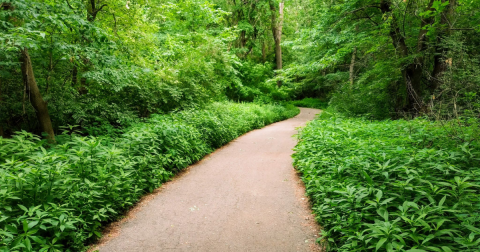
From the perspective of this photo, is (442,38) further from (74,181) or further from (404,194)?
(74,181)

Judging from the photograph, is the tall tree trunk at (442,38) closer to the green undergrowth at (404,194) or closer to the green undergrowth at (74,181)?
the green undergrowth at (404,194)

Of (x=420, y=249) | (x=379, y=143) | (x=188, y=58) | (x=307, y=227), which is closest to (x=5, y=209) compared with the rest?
(x=307, y=227)

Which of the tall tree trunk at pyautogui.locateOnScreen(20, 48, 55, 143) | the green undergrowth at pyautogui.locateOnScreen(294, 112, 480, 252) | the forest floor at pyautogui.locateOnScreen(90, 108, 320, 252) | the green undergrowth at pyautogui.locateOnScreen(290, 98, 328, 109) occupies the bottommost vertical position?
the green undergrowth at pyautogui.locateOnScreen(290, 98, 328, 109)

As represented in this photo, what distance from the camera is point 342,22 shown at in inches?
419

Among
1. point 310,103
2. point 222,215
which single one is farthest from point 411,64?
point 310,103

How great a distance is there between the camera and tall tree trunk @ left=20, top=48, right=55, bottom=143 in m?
5.35

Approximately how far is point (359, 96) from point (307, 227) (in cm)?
925

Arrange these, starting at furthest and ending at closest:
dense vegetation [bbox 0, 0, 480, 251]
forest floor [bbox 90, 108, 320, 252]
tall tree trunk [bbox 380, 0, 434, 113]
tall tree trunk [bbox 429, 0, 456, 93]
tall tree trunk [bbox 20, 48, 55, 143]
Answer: tall tree trunk [bbox 380, 0, 434, 113]
tall tree trunk [bbox 429, 0, 456, 93]
tall tree trunk [bbox 20, 48, 55, 143]
forest floor [bbox 90, 108, 320, 252]
dense vegetation [bbox 0, 0, 480, 251]

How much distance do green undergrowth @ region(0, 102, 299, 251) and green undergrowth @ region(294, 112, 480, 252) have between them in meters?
3.38

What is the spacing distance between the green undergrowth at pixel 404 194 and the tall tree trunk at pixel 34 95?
5987mm

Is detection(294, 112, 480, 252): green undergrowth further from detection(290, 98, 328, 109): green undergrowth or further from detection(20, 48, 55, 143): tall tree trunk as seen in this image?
detection(290, 98, 328, 109): green undergrowth

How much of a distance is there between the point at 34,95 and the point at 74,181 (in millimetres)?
3110

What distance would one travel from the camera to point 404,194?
3.13 metres

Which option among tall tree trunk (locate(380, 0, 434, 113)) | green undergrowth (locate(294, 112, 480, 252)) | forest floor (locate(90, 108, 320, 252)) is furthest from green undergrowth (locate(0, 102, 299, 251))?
tall tree trunk (locate(380, 0, 434, 113))
